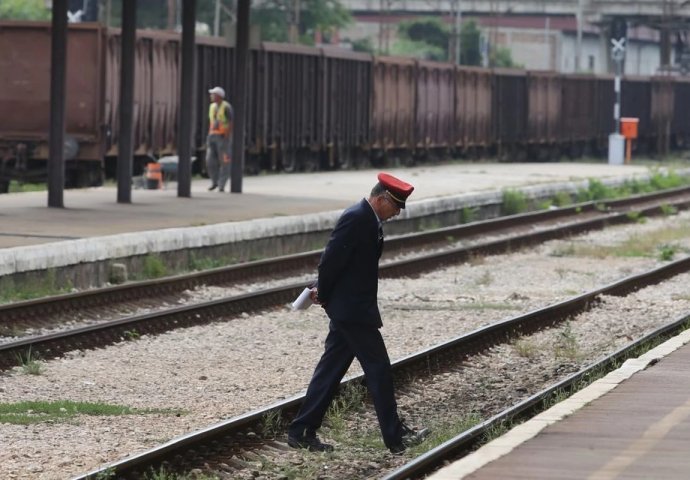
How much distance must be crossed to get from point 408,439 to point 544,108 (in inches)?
1796

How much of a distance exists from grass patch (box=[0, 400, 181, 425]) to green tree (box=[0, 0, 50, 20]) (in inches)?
2876

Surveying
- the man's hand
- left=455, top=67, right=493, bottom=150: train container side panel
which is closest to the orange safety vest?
the man's hand

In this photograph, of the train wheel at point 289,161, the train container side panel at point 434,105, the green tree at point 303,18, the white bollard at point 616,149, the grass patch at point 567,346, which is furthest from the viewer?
the green tree at point 303,18

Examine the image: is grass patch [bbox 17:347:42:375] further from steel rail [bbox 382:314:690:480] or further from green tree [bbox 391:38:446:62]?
green tree [bbox 391:38:446:62]

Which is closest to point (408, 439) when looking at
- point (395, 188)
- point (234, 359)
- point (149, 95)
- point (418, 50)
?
point (395, 188)

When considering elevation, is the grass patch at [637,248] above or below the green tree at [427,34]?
below

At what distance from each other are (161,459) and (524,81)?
4563cm

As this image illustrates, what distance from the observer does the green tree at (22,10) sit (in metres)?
83.0

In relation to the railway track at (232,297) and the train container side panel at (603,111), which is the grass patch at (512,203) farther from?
the train container side panel at (603,111)

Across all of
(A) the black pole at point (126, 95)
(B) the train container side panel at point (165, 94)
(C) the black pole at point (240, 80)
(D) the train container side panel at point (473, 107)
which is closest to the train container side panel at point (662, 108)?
(D) the train container side panel at point (473, 107)

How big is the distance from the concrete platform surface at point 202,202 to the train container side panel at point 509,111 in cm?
1229

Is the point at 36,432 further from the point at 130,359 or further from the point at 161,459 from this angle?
the point at 130,359

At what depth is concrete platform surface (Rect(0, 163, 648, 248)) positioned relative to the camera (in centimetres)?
1936

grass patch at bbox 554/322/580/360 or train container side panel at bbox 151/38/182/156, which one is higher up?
train container side panel at bbox 151/38/182/156
